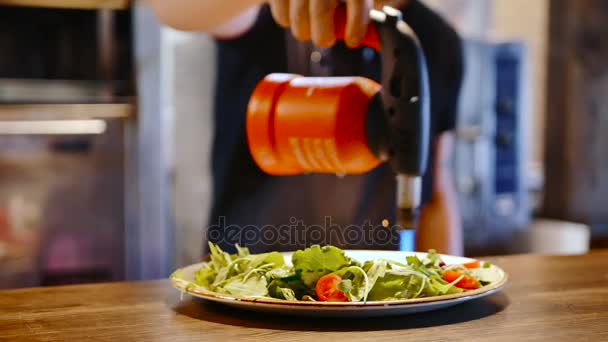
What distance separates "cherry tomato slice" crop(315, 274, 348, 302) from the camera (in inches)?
37.3

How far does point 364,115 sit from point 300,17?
0.57 feet

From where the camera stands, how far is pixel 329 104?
125cm

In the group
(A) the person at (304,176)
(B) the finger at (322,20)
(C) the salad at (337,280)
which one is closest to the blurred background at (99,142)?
(A) the person at (304,176)

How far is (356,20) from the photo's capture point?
1.20 m

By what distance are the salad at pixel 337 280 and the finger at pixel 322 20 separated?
36cm

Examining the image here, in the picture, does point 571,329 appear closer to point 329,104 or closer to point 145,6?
point 329,104

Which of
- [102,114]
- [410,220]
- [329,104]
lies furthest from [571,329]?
[102,114]

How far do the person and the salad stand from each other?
1.23 metres

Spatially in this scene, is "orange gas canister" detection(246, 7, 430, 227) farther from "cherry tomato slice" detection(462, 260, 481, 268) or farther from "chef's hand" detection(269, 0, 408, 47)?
"cherry tomato slice" detection(462, 260, 481, 268)

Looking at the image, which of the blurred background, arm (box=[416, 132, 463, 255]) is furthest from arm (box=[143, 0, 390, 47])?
arm (box=[416, 132, 463, 255])

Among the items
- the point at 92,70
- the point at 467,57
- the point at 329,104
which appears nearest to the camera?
the point at 329,104

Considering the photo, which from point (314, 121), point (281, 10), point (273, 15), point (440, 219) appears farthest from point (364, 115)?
point (440, 219)

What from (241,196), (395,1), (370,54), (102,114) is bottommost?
(241,196)

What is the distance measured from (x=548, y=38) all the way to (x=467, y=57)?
1.22ft
